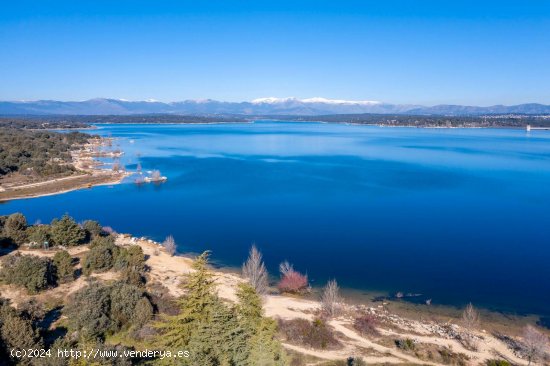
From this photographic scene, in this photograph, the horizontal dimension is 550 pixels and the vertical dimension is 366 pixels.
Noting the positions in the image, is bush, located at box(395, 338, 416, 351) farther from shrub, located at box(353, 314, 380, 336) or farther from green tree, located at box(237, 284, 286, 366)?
green tree, located at box(237, 284, 286, 366)

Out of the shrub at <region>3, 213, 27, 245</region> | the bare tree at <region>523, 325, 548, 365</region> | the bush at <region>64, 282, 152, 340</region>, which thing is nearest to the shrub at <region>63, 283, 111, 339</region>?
the bush at <region>64, 282, 152, 340</region>

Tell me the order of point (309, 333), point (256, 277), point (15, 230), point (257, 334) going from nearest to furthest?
point (257, 334)
point (309, 333)
point (256, 277)
point (15, 230)

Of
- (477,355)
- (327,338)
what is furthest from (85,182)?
(477,355)

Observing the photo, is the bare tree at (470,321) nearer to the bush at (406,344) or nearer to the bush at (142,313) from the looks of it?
the bush at (406,344)

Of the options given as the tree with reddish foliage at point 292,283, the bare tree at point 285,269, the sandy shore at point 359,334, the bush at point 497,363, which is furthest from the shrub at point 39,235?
the bush at point 497,363

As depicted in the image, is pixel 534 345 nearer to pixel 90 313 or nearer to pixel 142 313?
pixel 142 313

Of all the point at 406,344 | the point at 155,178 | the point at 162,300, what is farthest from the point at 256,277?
the point at 155,178
